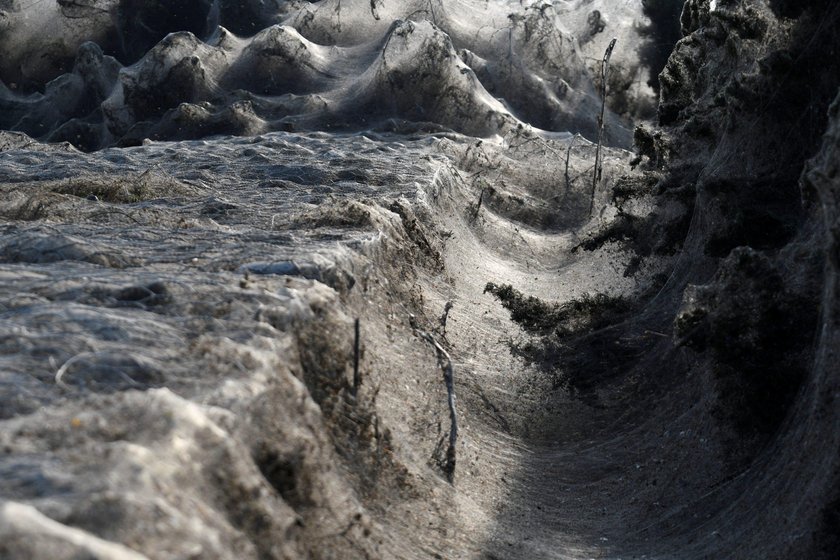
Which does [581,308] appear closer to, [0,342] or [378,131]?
[0,342]

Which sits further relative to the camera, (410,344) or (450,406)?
(410,344)

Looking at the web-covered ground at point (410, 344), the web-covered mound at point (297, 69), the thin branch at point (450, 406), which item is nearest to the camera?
the web-covered ground at point (410, 344)

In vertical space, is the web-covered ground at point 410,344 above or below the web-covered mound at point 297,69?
below

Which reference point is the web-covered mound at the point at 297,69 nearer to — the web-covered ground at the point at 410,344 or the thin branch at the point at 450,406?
the web-covered ground at the point at 410,344

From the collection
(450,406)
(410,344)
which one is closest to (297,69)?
(410,344)

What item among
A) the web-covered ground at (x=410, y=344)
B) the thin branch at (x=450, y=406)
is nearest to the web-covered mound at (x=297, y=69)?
the web-covered ground at (x=410, y=344)

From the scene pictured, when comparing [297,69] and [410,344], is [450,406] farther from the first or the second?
[297,69]

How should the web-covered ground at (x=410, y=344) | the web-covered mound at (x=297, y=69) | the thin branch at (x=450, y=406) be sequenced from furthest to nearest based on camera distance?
the web-covered mound at (x=297, y=69) → the thin branch at (x=450, y=406) → the web-covered ground at (x=410, y=344)

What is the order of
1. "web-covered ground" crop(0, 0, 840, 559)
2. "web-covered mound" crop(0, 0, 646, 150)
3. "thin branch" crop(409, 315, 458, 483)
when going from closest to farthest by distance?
"web-covered ground" crop(0, 0, 840, 559)
"thin branch" crop(409, 315, 458, 483)
"web-covered mound" crop(0, 0, 646, 150)

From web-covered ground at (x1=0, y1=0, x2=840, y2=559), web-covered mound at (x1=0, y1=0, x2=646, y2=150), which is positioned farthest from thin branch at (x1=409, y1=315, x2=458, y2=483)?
web-covered mound at (x1=0, y1=0, x2=646, y2=150)

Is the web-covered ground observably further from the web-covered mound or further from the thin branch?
the web-covered mound

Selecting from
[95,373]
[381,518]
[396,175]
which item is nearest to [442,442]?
[381,518]

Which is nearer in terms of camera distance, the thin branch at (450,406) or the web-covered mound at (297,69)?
the thin branch at (450,406)

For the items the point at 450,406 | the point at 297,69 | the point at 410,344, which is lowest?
the point at 450,406
